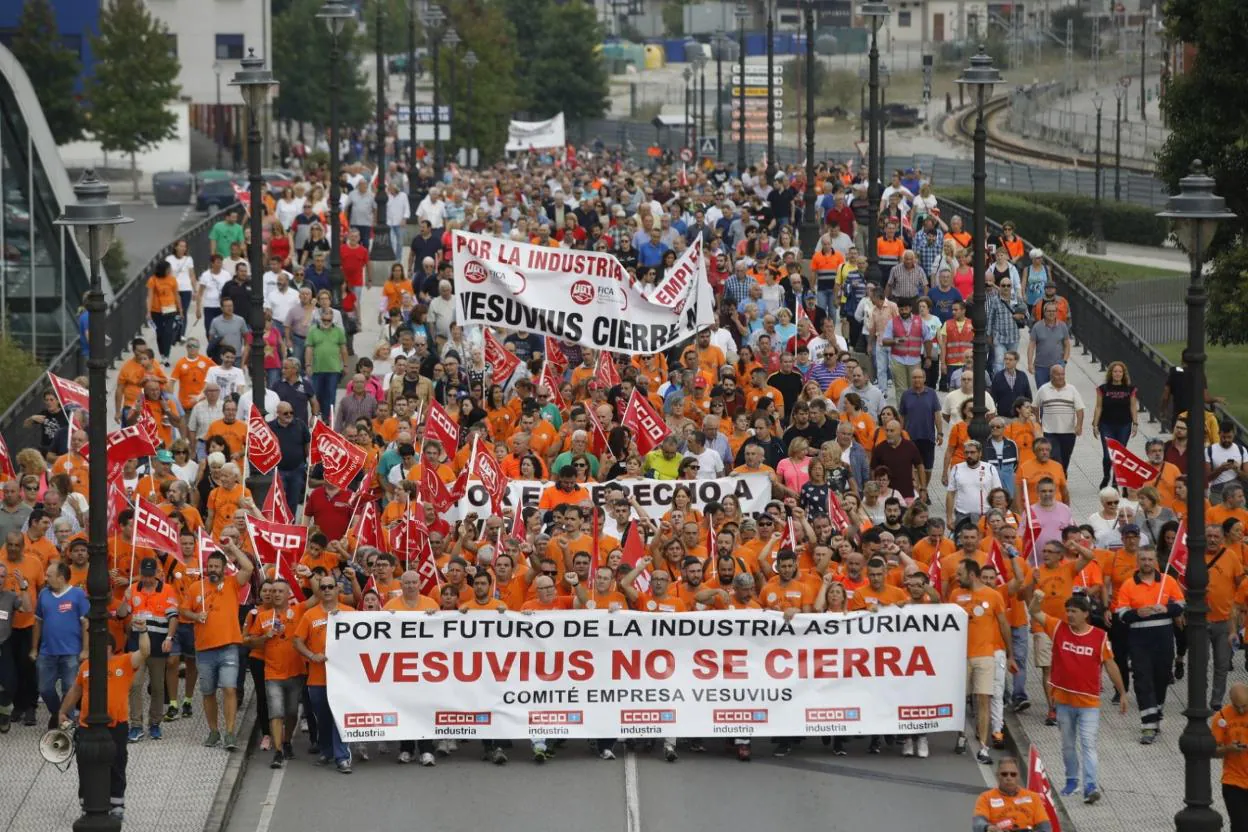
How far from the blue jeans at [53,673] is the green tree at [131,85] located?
251 feet

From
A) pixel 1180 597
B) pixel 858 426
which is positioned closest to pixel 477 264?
pixel 858 426

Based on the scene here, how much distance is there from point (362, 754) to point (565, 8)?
3784 inches

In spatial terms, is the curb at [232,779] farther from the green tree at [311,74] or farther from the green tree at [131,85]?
the green tree at [311,74]

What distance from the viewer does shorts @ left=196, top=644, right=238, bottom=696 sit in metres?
19.3

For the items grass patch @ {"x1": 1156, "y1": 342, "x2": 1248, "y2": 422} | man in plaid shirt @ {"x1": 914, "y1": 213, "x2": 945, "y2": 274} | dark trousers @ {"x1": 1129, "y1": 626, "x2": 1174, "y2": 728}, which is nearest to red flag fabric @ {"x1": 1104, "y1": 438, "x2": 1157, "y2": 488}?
dark trousers @ {"x1": 1129, "y1": 626, "x2": 1174, "y2": 728}

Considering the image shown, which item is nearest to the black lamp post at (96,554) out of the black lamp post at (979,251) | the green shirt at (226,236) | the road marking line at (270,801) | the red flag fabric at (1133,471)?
the road marking line at (270,801)

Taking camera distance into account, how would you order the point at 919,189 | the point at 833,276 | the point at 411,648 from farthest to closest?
the point at 919,189 < the point at 833,276 < the point at 411,648

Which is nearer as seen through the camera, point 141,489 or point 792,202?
point 141,489

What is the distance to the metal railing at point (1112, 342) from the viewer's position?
101 ft

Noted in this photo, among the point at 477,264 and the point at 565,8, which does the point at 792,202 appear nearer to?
the point at 477,264

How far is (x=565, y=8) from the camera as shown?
4461 inches

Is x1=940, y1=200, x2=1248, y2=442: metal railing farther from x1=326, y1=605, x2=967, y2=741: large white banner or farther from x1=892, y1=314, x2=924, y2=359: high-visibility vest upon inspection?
x1=326, y1=605, x2=967, y2=741: large white banner

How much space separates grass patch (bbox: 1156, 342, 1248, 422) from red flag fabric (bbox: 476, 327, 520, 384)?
1341cm

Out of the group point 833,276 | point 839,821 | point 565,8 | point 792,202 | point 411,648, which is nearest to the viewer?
point 839,821
